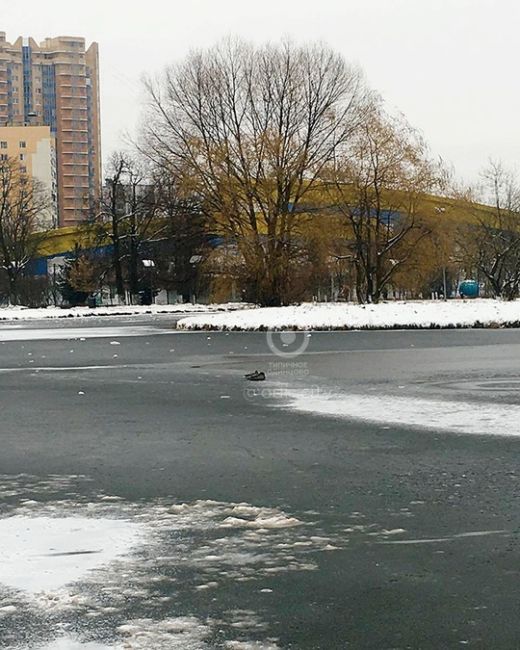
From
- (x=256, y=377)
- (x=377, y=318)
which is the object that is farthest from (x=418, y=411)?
(x=377, y=318)

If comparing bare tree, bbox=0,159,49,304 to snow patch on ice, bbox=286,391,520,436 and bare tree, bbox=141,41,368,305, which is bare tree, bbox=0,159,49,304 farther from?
snow patch on ice, bbox=286,391,520,436

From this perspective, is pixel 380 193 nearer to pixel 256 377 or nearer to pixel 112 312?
pixel 112 312

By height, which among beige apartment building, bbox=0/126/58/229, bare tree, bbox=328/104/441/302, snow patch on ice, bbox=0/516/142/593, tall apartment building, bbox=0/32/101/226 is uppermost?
tall apartment building, bbox=0/32/101/226

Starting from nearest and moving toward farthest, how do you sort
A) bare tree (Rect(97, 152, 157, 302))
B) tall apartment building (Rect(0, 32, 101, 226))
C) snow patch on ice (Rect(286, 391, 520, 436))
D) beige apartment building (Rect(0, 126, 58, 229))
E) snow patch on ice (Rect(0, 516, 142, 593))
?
snow patch on ice (Rect(0, 516, 142, 593)) → snow patch on ice (Rect(286, 391, 520, 436)) → bare tree (Rect(97, 152, 157, 302)) → beige apartment building (Rect(0, 126, 58, 229)) → tall apartment building (Rect(0, 32, 101, 226))

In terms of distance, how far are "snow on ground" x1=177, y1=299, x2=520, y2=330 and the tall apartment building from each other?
148596 millimetres

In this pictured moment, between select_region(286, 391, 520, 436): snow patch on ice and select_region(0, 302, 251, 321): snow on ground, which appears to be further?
select_region(0, 302, 251, 321): snow on ground

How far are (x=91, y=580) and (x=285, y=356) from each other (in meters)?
17.1

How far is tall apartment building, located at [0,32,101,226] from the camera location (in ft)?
598

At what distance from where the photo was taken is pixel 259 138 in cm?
5019

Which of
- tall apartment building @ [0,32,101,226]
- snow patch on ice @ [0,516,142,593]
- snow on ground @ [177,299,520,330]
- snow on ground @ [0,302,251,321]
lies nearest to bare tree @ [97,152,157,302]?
snow on ground @ [0,302,251,321]

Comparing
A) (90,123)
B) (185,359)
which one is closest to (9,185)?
(185,359)

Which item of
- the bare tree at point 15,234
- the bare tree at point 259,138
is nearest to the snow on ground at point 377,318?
the bare tree at point 259,138

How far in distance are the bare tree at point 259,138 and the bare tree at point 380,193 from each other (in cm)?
107

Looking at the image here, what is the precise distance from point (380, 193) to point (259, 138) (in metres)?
8.11
